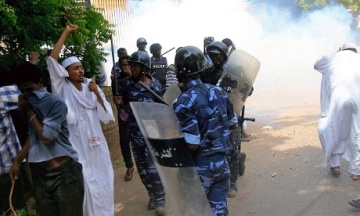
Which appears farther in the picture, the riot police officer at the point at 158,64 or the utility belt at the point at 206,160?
the riot police officer at the point at 158,64

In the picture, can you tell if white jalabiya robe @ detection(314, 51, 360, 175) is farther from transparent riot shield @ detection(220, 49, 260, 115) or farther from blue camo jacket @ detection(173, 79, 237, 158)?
blue camo jacket @ detection(173, 79, 237, 158)

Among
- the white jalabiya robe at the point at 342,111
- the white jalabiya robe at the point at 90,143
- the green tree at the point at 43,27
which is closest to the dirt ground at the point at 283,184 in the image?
the white jalabiya robe at the point at 342,111

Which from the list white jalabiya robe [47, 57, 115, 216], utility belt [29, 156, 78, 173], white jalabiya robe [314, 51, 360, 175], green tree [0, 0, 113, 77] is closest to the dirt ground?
white jalabiya robe [314, 51, 360, 175]

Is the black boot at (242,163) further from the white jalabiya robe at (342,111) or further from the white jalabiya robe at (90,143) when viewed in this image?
the white jalabiya robe at (90,143)

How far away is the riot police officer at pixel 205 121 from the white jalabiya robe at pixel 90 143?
3.92 feet

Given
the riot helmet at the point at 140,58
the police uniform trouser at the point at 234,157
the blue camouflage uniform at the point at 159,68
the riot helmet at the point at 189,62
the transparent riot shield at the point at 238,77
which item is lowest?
the police uniform trouser at the point at 234,157

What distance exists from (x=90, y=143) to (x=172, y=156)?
4.25 ft

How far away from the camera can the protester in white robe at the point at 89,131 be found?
387 centimetres

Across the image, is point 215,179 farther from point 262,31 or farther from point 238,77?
point 262,31

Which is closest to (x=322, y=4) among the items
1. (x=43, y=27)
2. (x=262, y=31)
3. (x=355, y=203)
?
(x=262, y=31)

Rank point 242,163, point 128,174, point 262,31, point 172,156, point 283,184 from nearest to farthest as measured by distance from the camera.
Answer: point 172,156 < point 283,184 < point 242,163 < point 128,174 < point 262,31

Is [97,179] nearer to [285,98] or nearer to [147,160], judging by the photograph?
[147,160]

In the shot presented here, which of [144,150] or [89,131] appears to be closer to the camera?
[89,131]

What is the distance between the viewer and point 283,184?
539cm
